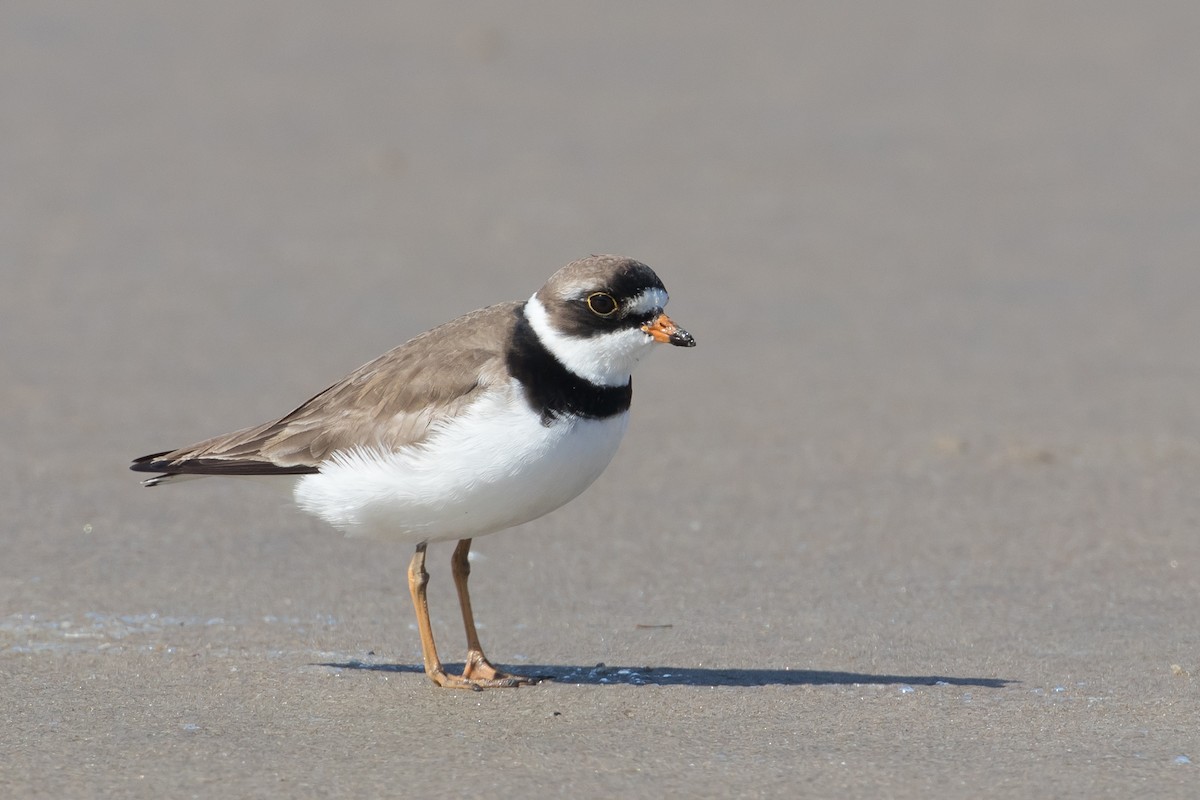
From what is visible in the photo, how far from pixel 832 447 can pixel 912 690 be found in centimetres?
279

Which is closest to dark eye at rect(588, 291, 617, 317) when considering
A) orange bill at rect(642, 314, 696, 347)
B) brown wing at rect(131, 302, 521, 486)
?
orange bill at rect(642, 314, 696, 347)

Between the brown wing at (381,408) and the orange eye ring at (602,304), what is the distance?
0.29 meters

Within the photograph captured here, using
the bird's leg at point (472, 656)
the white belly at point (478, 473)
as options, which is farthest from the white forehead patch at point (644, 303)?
the bird's leg at point (472, 656)

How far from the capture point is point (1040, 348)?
9070 mm

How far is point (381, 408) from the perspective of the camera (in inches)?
213

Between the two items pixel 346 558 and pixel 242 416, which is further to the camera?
pixel 242 416

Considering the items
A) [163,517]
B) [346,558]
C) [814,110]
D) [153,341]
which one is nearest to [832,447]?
[346,558]

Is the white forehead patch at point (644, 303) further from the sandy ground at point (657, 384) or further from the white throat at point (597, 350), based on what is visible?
the sandy ground at point (657, 384)

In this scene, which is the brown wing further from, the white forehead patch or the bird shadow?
the bird shadow

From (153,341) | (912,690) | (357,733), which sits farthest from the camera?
(153,341)

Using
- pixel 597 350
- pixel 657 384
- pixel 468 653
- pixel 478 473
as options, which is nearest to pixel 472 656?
pixel 468 653

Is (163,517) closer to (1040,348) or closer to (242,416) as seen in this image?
(242,416)

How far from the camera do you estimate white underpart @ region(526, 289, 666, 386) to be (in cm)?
518

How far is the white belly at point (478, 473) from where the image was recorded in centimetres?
504
